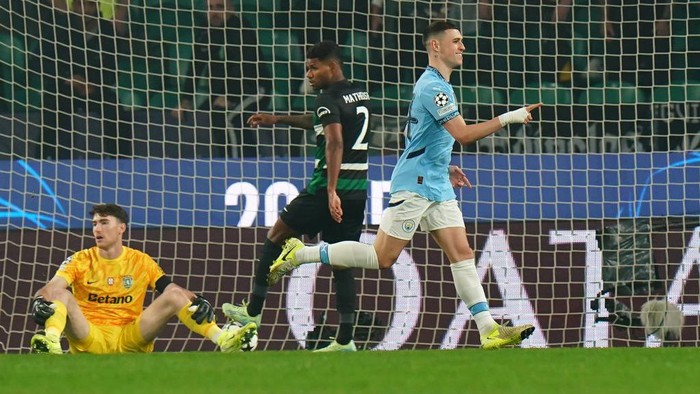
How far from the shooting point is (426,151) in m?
8.39

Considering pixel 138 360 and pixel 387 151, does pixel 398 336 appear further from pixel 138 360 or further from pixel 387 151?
pixel 138 360

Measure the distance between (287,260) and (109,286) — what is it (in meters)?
1.18

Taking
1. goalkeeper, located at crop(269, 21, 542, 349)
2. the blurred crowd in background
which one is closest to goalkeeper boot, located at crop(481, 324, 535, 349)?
goalkeeper, located at crop(269, 21, 542, 349)

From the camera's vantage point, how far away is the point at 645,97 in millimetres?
11867

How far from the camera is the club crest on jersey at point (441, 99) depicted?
26.8 feet

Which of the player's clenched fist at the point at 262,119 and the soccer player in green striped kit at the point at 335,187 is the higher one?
the player's clenched fist at the point at 262,119

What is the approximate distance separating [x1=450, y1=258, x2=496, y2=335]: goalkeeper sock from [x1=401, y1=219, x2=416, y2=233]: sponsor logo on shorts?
0.31m

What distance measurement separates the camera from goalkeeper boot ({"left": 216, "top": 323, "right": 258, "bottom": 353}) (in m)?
8.56

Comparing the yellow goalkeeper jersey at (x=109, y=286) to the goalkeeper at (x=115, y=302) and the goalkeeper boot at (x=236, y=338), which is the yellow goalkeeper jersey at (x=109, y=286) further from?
the goalkeeper boot at (x=236, y=338)

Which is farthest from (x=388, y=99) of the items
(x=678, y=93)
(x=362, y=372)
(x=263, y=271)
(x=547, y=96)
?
(x=362, y=372)

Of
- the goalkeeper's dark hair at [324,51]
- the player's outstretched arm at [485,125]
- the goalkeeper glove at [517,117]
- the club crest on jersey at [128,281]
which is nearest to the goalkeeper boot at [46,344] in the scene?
the club crest on jersey at [128,281]

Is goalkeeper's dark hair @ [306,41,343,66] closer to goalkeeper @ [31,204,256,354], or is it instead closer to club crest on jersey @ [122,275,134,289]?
goalkeeper @ [31,204,256,354]

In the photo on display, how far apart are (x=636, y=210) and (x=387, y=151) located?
76.1 inches

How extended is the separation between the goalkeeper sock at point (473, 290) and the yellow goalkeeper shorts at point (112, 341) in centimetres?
193
